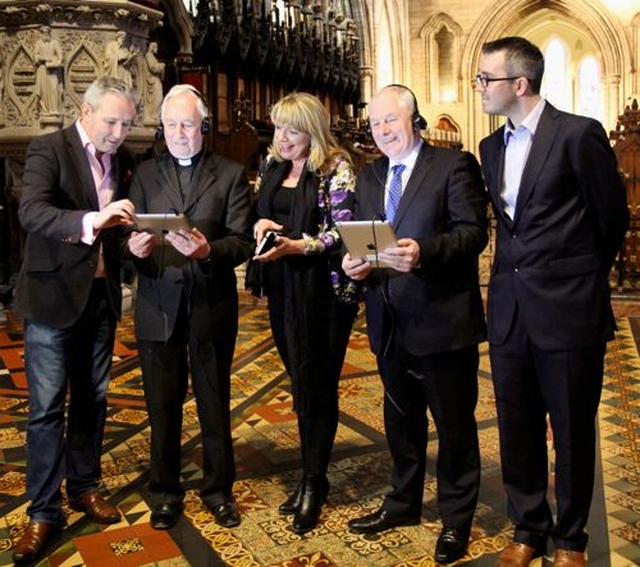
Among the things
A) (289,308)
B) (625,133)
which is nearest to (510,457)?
(289,308)

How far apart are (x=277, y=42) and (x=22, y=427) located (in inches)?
492

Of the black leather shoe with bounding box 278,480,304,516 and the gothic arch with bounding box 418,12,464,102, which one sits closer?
the black leather shoe with bounding box 278,480,304,516

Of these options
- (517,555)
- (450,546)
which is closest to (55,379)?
(450,546)

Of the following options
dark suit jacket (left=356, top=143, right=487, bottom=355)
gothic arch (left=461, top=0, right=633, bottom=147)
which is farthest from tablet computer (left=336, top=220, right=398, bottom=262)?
gothic arch (left=461, top=0, right=633, bottom=147)

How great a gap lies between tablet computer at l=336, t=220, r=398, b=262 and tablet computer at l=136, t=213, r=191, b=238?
1.72 feet

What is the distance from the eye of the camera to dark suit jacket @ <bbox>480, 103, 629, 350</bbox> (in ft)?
8.75

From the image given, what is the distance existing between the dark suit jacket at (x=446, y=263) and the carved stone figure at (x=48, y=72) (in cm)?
543

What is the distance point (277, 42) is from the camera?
52.6 feet

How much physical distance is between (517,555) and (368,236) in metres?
1.19

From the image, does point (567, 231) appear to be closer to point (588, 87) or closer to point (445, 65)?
point (445, 65)

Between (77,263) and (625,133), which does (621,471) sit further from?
(625,133)

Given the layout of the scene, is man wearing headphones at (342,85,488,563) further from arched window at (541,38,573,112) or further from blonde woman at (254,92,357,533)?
arched window at (541,38,573,112)

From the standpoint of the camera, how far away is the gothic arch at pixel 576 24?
72.2 feet

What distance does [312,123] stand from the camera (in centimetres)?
325
